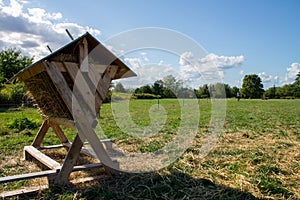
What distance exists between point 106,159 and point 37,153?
2.01 meters

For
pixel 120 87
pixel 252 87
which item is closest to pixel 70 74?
pixel 120 87

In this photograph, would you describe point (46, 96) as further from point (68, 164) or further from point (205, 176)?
point (205, 176)

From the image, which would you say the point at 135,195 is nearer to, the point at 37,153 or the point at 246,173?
the point at 246,173

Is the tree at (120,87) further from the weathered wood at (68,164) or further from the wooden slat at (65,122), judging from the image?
the weathered wood at (68,164)

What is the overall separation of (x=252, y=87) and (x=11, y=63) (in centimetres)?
8173

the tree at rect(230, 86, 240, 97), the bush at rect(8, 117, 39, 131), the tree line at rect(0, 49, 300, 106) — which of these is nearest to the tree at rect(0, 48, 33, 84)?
the tree line at rect(0, 49, 300, 106)

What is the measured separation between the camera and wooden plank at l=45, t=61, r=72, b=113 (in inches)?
152

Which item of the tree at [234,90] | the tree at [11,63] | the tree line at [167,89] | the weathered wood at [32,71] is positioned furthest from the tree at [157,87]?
the tree at [234,90]

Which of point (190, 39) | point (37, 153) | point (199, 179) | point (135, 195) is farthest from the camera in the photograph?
point (37, 153)

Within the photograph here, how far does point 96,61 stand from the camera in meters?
4.24

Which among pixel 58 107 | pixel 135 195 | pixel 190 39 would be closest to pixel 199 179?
pixel 135 195

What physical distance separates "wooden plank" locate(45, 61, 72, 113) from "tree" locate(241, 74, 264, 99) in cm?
9098

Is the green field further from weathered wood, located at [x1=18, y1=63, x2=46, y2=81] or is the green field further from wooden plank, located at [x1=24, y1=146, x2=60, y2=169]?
weathered wood, located at [x1=18, y1=63, x2=46, y2=81]

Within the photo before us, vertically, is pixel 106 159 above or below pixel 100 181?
above
